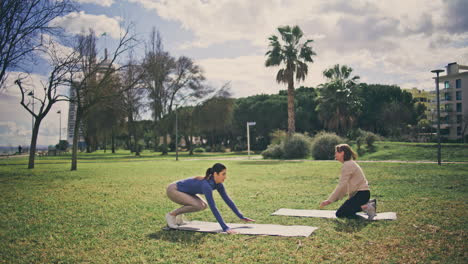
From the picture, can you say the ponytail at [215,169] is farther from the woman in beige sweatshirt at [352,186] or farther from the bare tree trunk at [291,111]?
the bare tree trunk at [291,111]

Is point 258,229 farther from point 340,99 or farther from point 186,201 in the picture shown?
point 340,99

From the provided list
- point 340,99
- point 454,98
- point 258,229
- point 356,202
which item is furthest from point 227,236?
point 454,98

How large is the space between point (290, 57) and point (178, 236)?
30436mm

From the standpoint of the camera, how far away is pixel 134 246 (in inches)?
204

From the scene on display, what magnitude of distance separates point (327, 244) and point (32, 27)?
65.9 feet

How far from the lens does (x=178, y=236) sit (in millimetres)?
5703

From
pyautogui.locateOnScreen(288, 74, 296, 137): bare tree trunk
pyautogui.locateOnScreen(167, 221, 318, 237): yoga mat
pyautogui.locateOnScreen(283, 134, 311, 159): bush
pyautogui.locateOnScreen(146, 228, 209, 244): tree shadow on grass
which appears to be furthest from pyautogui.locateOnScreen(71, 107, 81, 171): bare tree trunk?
pyautogui.locateOnScreen(288, 74, 296, 137): bare tree trunk

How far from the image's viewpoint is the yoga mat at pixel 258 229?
18.6 feet

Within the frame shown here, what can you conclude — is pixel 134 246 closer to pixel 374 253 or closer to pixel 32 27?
pixel 374 253

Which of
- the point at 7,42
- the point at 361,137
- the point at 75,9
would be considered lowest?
the point at 361,137

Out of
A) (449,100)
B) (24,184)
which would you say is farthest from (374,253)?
(449,100)

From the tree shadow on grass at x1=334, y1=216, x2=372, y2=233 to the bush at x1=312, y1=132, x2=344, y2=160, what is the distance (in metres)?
21.5

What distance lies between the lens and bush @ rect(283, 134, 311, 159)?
99.2 feet

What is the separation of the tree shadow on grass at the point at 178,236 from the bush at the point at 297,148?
2509cm
